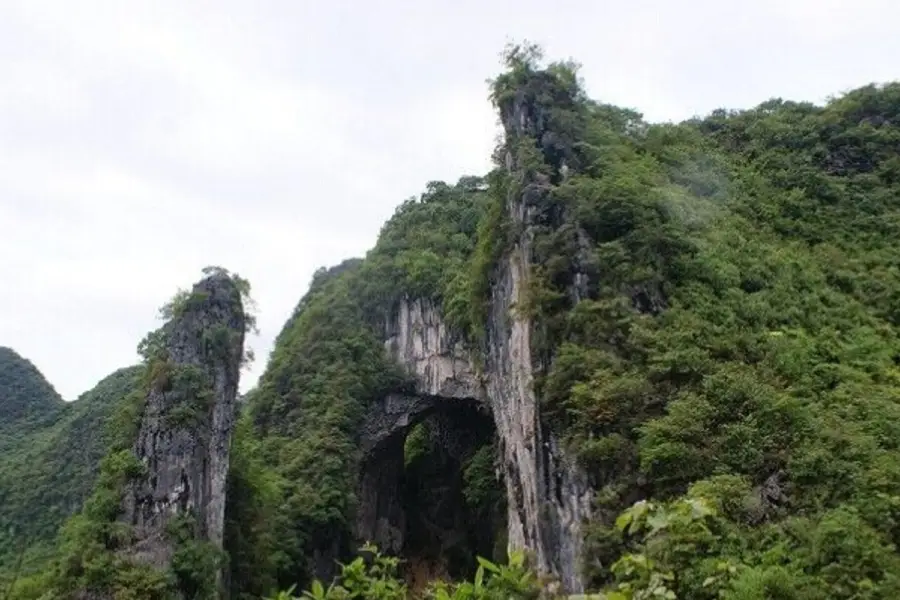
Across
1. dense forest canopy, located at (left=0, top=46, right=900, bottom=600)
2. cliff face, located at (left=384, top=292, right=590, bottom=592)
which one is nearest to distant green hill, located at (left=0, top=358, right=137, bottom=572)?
dense forest canopy, located at (left=0, top=46, right=900, bottom=600)

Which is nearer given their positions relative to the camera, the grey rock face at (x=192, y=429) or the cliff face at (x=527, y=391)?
the cliff face at (x=527, y=391)

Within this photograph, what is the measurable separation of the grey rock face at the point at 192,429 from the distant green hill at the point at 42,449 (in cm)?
332

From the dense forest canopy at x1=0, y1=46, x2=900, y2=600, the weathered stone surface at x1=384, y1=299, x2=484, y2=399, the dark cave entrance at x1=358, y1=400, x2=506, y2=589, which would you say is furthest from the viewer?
the dark cave entrance at x1=358, y1=400, x2=506, y2=589

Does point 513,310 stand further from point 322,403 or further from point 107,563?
point 322,403

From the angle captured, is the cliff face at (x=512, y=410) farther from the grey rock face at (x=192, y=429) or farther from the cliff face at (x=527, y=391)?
the grey rock face at (x=192, y=429)

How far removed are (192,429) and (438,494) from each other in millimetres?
12170

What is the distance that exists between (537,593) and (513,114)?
1701 cm

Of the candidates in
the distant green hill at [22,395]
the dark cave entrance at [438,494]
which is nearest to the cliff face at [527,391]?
the dark cave entrance at [438,494]

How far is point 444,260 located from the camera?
28.6 metres

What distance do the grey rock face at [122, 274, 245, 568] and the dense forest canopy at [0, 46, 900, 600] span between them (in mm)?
1493

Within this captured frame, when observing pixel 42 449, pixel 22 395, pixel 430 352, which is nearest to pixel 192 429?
pixel 430 352

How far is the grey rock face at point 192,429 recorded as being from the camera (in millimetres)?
18141

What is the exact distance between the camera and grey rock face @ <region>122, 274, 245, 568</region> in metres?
18.1

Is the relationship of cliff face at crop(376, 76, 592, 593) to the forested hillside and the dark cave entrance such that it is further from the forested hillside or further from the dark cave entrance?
the dark cave entrance
